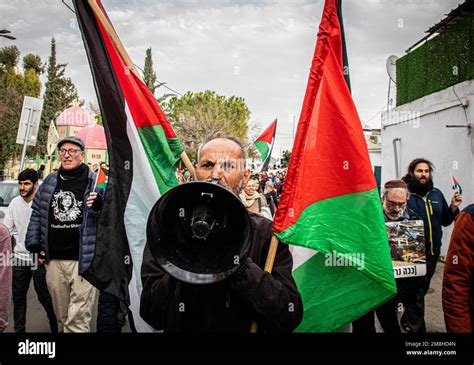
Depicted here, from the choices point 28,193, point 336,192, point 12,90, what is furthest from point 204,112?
point 336,192

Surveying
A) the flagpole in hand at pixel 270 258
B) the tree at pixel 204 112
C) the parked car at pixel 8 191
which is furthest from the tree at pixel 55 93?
the flagpole in hand at pixel 270 258

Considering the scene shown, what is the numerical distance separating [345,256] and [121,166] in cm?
156

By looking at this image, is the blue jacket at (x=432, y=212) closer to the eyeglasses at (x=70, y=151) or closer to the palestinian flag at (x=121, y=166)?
the palestinian flag at (x=121, y=166)

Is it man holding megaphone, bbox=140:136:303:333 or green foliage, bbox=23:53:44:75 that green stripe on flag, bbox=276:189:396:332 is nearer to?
man holding megaphone, bbox=140:136:303:333

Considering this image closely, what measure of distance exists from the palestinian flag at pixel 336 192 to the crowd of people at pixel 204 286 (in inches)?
12.3

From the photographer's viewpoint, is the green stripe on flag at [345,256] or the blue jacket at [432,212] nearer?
the green stripe on flag at [345,256]

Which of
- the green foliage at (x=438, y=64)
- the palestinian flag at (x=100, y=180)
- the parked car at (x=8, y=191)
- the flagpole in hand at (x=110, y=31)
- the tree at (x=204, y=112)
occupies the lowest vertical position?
the parked car at (x=8, y=191)

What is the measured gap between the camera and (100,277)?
3.17 meters

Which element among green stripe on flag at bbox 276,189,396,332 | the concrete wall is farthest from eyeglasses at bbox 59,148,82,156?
the concrete wall

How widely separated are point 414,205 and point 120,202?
3.01 metres

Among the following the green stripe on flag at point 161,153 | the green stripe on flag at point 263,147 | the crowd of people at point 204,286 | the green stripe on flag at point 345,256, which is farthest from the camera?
the green stripe on flag at point 263,147

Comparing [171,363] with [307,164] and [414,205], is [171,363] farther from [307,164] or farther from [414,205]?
[414,205]

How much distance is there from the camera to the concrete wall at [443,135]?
28.4 feet

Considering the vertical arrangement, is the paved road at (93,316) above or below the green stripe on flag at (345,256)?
below
